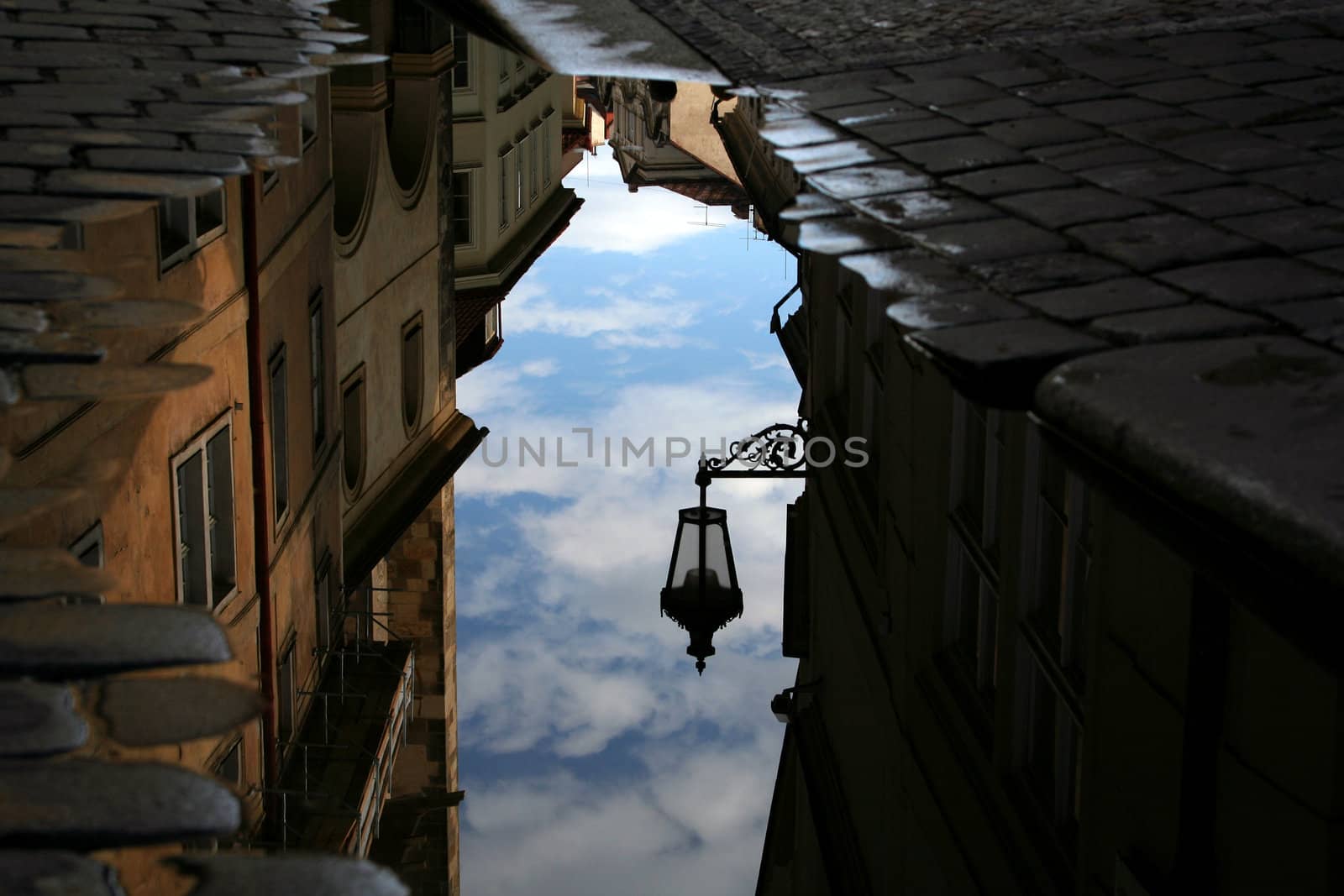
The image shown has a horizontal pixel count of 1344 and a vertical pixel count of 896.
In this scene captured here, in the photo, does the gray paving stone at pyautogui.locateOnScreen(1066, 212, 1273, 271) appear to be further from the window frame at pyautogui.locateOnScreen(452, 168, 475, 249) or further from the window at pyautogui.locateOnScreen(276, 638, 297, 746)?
the window frame at pyautogui.locateOnScreen(452, 168, 475, 249)

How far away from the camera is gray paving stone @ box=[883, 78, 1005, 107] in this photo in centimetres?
763

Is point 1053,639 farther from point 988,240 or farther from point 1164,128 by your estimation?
point 1164,128

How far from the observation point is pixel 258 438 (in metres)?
9.03

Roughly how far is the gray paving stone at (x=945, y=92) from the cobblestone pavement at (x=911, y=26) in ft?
3.08

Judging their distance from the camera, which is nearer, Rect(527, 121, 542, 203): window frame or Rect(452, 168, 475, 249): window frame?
Rect(452, 168, 475, 249): window frame

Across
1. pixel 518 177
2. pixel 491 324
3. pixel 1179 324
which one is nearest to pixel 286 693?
pixel 1179 324

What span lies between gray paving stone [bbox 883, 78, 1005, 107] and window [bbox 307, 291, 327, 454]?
4358 mm

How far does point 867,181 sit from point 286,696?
372 centimetres

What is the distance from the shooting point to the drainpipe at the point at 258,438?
831 cm

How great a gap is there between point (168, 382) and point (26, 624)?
4.46 ft

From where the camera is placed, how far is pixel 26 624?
2627mm

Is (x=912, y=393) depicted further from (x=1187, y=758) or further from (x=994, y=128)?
(x=1187, y=758)

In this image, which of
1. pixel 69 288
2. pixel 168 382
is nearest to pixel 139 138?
pixel 69 288

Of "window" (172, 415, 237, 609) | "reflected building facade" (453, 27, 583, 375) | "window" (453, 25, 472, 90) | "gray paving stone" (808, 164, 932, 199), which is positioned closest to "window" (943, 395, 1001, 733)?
"gray paving stone" (808, 164, 932, 199)
